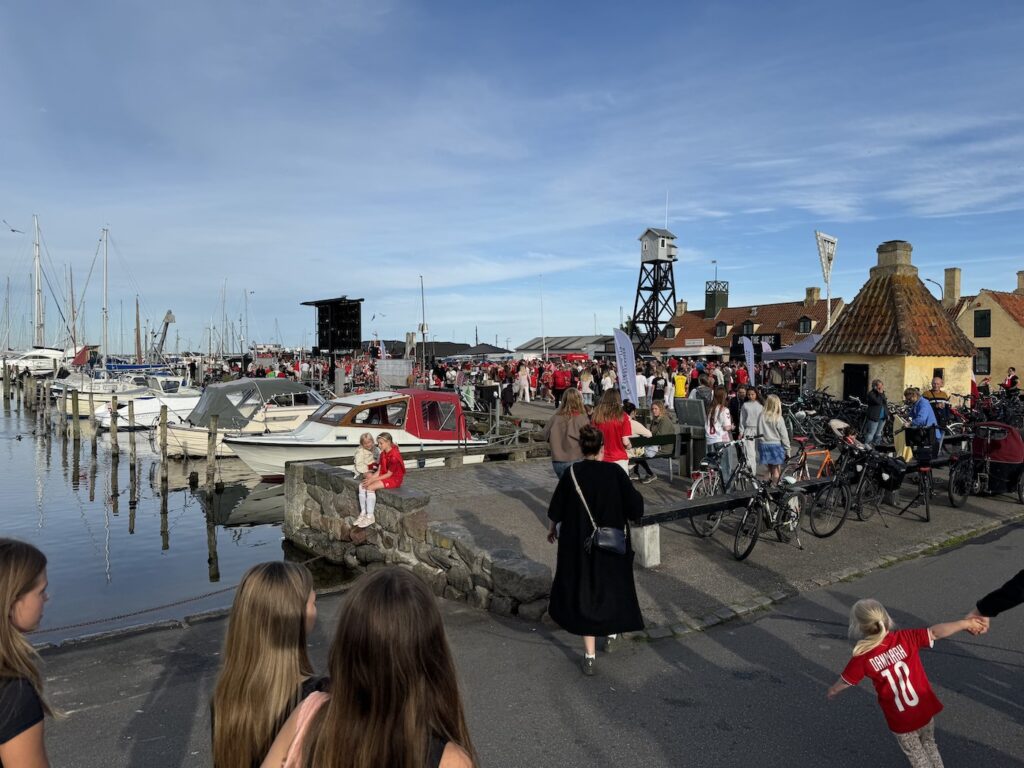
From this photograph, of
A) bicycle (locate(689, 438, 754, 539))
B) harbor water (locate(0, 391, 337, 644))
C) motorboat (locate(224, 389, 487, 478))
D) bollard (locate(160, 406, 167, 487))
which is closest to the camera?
bicycle (locate(689, 438, 754, 539))

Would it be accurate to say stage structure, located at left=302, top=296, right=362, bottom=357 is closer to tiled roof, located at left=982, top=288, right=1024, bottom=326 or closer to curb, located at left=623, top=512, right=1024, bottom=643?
curb, located at left=623, top=512, right=1024, bottom=643

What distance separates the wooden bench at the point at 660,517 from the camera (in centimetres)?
773

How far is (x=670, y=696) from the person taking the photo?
5039 mm

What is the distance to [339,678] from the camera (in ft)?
6.35

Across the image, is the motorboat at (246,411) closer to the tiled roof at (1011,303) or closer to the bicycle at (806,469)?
the bicycle at (806,469)

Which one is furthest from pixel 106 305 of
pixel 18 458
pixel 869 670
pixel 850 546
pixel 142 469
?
pixel 869 670

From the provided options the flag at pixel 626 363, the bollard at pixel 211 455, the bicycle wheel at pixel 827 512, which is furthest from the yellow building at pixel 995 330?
the bollard at pixel 211 455

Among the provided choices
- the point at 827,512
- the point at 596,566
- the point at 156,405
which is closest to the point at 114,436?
the point at 156,405

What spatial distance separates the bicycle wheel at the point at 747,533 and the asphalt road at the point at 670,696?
1.02 m

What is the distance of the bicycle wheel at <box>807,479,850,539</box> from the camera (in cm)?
913

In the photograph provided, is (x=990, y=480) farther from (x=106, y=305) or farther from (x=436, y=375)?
(x=106, y=305)

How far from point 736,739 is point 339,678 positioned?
11.0 feet

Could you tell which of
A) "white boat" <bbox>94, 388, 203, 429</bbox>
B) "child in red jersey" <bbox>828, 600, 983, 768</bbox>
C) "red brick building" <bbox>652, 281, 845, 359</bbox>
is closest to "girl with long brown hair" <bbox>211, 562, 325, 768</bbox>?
"child in red jersey" <bbox>828, 600, 983, 768</bbox>

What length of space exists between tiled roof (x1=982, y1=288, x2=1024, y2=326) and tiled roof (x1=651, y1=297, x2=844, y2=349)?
13.4 metres
